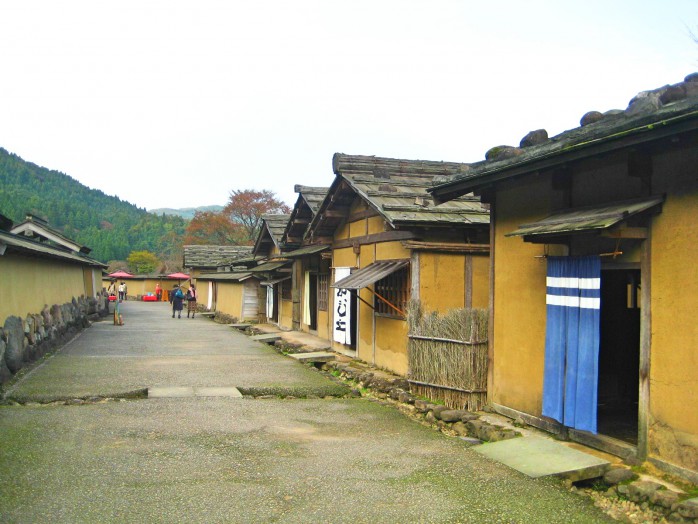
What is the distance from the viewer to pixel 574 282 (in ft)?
23.3

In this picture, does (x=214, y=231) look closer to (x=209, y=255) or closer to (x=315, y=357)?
(x=209, y=255)

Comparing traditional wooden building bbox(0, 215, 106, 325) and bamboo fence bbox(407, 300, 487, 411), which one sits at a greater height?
traditional wooden building bbox(0, 215, 106, 325)

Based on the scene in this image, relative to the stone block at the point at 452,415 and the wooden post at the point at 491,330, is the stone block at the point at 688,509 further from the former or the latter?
the wooden post at the point at 491,330

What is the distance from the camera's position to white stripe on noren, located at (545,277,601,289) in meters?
6.79

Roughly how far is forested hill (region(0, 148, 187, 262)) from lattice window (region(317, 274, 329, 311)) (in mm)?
63964

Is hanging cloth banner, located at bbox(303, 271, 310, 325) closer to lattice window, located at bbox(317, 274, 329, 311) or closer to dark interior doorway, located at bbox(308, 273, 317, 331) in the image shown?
dark interior doorway, located at bbox(308, 273, 317, 331)

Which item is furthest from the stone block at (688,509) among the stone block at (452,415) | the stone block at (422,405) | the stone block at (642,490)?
the stone block at (422,405)

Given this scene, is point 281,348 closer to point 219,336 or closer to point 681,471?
point 219,336

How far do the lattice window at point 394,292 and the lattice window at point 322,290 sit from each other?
4984 mm

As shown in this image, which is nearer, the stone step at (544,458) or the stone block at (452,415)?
the stone step at (544,458)

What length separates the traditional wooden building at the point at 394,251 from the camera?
478 inches

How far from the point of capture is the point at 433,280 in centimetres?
1215

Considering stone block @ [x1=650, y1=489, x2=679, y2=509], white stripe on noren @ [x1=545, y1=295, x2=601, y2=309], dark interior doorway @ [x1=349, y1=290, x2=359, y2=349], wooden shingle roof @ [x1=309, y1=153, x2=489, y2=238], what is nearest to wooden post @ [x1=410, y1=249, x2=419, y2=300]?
wooden shingle roof @ [x1=309, y1=153, x2=489, y2=238]

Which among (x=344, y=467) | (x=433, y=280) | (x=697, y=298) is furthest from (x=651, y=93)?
(x=433, y=280)
